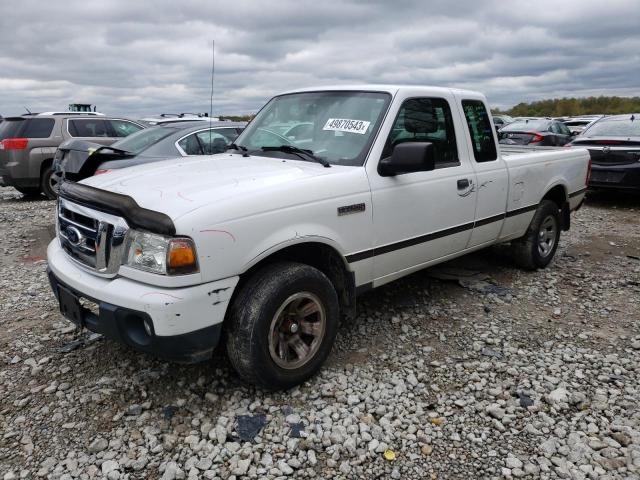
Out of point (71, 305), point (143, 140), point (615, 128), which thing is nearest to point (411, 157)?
point (71, 305)

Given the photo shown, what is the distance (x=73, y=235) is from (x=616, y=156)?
9129 mm

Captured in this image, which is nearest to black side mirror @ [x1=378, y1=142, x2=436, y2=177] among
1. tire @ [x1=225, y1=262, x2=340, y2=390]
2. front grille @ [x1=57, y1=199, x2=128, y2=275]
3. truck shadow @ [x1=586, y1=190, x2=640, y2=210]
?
tire @ [x1=225, y1=262, x2=340, y2=390]

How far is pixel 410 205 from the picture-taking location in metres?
3.67

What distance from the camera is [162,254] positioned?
8.52 ft

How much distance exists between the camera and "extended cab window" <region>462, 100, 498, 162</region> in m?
4.39

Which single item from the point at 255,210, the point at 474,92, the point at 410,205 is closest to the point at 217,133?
the point at 474,92

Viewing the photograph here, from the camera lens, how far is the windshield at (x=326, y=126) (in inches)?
141

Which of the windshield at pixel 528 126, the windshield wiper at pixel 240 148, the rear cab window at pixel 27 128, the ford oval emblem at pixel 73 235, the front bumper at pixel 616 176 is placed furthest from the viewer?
the windshield at pixel 528 126

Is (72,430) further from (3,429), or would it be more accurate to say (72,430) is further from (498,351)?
(498,351)

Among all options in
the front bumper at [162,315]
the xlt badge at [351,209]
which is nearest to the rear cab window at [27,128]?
the front bumper at [162,315]

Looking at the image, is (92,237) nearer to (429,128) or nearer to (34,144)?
(429,128)

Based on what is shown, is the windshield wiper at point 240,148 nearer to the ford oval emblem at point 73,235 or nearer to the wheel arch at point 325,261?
the wheel arch at point 325,261

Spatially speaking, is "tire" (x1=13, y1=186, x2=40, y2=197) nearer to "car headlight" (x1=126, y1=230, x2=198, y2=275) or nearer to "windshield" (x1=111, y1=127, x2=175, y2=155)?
"windshield" (x1=111, y1=127, x2=175, y2=155)

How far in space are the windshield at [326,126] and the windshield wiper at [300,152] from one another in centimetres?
2
